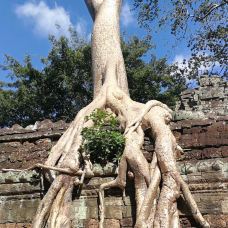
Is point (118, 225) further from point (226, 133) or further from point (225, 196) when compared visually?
point (226, 133)

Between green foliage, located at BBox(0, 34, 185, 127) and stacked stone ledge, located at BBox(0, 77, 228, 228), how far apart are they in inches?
330

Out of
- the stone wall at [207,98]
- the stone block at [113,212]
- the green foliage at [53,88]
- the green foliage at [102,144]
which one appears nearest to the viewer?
the stone block at [113,212]

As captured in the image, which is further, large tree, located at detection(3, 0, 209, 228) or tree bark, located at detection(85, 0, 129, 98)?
tree bark, located at detection(85, 0, 129, 98)

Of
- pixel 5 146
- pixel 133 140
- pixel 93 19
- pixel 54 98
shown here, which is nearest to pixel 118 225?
pixel 133 140

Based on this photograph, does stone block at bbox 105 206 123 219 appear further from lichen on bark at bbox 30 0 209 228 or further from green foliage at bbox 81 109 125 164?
green foliage at bbox 81 109 125 164

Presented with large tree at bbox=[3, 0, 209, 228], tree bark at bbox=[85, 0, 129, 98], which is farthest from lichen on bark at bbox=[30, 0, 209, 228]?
tree bark at bbox=[85, 0, 129, 98]

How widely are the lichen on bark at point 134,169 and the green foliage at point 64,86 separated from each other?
8546 mm

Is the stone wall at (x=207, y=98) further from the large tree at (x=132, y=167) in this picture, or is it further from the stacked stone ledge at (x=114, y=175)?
the large tree at (x=132, y=167)

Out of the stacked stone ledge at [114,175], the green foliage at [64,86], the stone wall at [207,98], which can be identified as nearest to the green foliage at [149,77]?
the green foliage at [64,86]

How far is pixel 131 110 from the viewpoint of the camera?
5.83m

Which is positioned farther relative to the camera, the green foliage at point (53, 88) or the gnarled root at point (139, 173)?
the green foliage at point (53, 88)

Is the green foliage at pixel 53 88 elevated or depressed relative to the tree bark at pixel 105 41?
elevated

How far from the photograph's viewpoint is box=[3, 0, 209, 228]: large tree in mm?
4645

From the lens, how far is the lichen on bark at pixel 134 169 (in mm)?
4641
